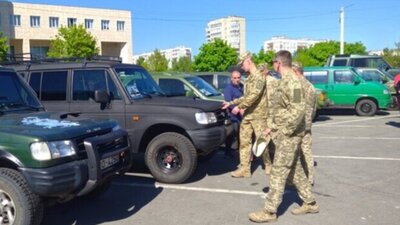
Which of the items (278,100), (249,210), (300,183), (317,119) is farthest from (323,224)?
(317,119)

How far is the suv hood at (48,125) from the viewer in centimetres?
448

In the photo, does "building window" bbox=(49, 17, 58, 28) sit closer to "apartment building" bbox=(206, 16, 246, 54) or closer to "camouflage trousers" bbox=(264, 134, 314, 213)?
"apartment building" bbox=(206, 16, 246, 54)

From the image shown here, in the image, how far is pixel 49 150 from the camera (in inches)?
173

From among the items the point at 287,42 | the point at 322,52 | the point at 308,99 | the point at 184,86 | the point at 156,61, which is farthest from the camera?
the point at 287,42

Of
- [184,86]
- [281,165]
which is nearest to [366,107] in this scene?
[184,86]

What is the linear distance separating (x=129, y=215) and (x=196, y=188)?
1.47 meters

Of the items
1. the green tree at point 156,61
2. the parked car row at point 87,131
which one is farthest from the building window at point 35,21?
the parked car row at point 87,131

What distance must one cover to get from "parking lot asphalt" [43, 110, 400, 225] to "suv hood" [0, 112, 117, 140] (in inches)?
47.5

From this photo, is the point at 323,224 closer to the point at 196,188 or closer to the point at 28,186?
the point at 196,188

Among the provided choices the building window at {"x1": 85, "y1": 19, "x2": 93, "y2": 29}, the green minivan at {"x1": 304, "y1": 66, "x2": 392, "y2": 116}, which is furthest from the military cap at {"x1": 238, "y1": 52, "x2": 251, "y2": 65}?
the building window at {"x1": 85, "y1": 19, "x2": 93, "y2": 29}

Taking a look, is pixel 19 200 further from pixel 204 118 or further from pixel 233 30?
pixel 233 30

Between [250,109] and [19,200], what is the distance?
3943 millimetres

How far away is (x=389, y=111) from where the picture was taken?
58.6ft

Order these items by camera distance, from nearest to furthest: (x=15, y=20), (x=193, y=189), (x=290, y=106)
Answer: (x=290, y=106), (x=193, y=189), (x=15, y=20)
